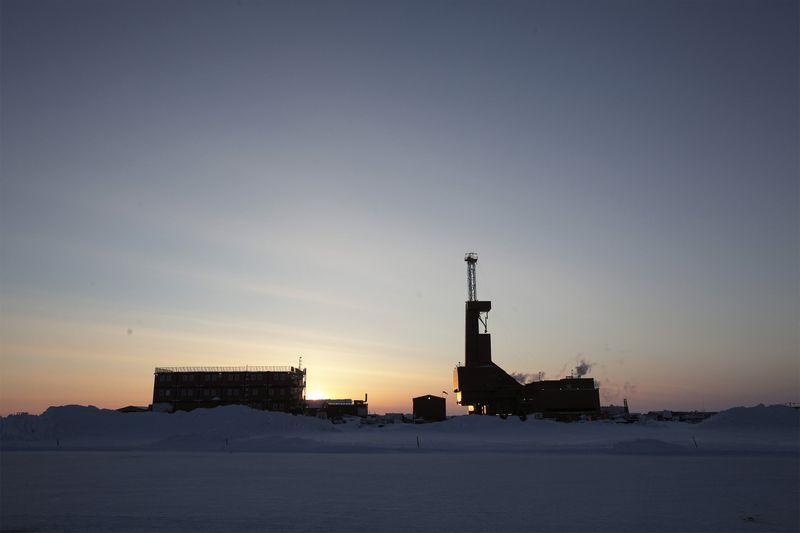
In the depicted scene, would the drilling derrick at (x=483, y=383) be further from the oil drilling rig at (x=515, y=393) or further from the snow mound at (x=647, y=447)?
the snow mound at (x=647, y=447)

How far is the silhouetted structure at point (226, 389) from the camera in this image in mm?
84000

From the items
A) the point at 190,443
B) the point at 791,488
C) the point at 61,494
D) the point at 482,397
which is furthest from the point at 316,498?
the point at 482,397

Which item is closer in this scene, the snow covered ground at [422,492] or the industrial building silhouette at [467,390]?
the snow covered ground at [422,492]

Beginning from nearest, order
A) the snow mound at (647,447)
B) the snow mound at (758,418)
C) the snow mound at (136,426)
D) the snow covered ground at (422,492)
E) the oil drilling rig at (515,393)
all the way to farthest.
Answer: the snow covered ground at (422,492) → the snow mound at (647,447) → the snow mound at (136,426) → the snow mound at (758,418) → the oil drilling rig at (515,393)

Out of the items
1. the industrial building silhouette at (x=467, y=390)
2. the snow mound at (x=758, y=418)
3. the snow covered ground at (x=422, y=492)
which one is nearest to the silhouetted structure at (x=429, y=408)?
the industrial building silhouette at (x=467, y=390)

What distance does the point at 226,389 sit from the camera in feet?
279

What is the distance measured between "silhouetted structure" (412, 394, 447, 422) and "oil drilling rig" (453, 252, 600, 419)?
7326 millimetres

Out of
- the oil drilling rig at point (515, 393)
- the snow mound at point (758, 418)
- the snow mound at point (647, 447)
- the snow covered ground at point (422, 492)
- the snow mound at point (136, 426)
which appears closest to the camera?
the snow covered ground at point (422, 492)

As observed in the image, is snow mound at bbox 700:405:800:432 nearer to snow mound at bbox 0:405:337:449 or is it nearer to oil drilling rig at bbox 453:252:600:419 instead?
oil drilling rig at bbox 453:252:600:419

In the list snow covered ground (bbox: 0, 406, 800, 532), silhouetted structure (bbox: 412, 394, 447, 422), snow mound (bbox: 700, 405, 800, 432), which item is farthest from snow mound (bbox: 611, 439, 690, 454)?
silhouetted structure (bbox: 412, 394, 447, 422)

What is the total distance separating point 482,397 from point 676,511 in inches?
2293

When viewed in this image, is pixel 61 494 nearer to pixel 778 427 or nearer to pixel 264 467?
pixel 264 467

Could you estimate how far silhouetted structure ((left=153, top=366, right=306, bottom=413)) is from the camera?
84.0 metres

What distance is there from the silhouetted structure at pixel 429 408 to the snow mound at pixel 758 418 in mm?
34412
